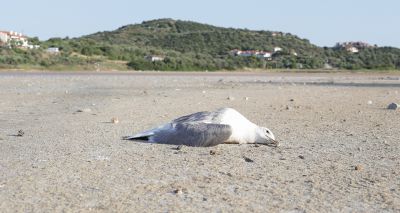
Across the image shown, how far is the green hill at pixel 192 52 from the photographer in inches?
2351

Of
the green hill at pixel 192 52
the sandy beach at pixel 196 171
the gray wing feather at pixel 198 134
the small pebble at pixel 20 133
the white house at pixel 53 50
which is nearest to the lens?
the sandy beach at pixel 196 171

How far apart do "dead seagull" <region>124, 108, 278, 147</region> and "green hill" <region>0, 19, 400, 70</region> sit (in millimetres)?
48136

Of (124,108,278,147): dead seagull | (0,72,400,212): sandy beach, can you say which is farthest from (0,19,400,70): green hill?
(124,108,278,147): dead seagull

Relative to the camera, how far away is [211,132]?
21.7 feet

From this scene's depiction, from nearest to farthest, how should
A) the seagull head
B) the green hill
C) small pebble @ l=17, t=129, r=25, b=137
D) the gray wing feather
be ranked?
the gray wing feather → the seagull head → small pebble @ l=17, t=129, r=25, b=137 → the green hill

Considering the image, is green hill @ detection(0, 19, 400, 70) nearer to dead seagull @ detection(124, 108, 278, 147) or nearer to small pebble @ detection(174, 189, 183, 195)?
dead seagull @ detection(124, 108, 278, 147)

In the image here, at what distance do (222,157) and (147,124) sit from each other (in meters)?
3.33

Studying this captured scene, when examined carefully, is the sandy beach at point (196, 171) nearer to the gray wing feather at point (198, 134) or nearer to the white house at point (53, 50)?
the gray wing feather at point (198, 134)

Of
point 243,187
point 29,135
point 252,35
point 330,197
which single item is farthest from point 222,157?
point 252,35

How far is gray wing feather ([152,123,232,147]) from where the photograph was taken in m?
6.64

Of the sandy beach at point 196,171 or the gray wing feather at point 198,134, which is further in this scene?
the gray wing feather at point 198,134

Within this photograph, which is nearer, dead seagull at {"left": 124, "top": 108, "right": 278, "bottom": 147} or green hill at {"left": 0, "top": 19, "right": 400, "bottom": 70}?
dead seagull at {"left": 124, "top": 108, "right": 278, "bottom": 147}

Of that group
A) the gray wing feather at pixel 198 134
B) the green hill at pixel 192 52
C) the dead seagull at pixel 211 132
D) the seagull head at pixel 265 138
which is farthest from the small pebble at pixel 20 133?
the green hill at pixel 192 52

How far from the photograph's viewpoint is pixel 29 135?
7.84 meters
